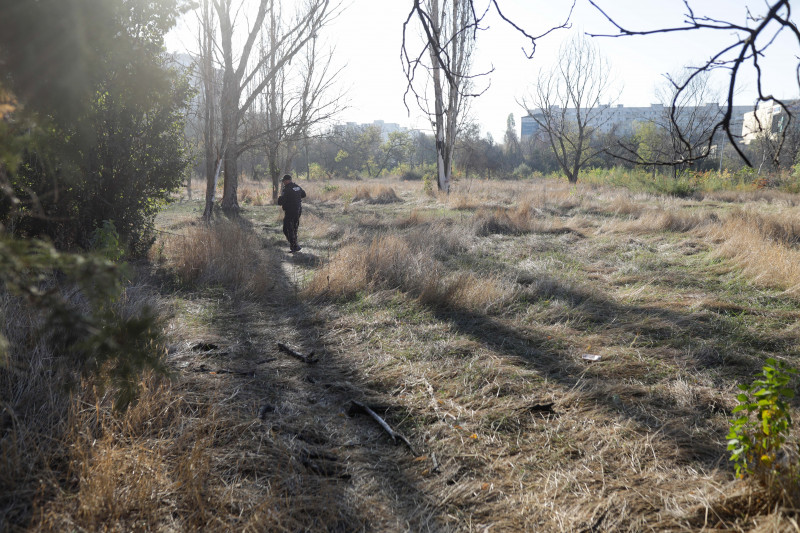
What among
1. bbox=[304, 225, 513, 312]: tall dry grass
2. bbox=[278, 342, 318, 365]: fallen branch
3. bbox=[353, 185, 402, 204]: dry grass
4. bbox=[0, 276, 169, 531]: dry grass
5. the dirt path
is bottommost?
the dirt path

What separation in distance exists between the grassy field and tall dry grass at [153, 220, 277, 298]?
38 millimetres

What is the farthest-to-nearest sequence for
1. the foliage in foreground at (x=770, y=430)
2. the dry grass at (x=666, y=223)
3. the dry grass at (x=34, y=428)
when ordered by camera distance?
the dry grass at (x=666, y=223) < the dry grass at (x=34, y=428) < the foliage in foreground at (x=770, y=430)

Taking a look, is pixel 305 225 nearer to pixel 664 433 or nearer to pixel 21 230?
pixel 21 230

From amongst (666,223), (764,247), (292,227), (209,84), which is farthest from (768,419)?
(209,84)

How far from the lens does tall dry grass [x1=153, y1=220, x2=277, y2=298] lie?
597 cm

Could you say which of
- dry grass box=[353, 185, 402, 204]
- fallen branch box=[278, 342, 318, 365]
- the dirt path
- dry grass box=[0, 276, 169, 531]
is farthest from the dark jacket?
dry grass box=[353, 185, 402, 204]

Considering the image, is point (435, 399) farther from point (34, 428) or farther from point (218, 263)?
point (218, 263)

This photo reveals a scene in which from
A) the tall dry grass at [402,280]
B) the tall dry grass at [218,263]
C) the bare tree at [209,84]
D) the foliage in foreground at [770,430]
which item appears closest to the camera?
the foliage in foreground at [770,430]

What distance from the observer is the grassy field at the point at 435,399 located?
7.03 ft

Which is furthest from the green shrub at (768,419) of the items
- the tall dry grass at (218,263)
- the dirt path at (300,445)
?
the tall dry grass at (218,263)

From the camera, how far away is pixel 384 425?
9.59 ft

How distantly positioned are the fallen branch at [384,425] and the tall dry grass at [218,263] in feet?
9.72

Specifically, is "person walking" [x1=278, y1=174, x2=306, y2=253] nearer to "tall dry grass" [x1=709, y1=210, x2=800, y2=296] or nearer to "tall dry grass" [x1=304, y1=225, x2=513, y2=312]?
"tall dry grass" [x1=304, y1=225, x2=513, y2=312]

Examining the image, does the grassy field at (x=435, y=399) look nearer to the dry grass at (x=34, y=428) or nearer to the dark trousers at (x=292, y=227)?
the dry grass at (x=34, y=428)
